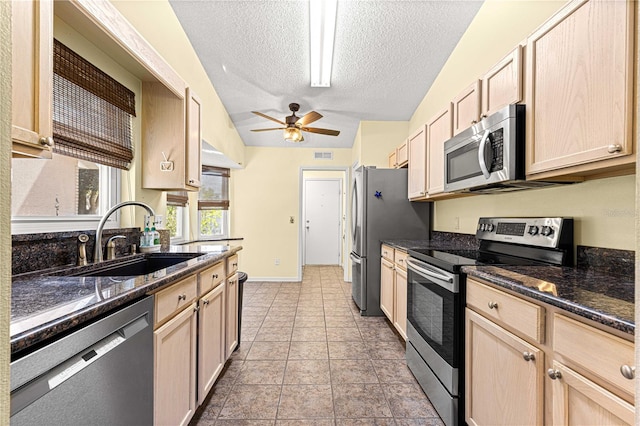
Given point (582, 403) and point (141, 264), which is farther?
point (141, 264)

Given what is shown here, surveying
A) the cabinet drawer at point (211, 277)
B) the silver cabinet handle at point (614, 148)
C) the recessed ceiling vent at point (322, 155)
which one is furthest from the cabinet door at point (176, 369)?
the recessed ceiling vent at point (322, 155)

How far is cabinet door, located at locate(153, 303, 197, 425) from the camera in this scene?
119 cm

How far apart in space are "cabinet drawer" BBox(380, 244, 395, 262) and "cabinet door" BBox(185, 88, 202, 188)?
1.94 meters

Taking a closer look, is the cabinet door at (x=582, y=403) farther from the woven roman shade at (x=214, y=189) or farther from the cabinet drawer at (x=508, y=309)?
the woven roman shade at (x=214, y=189)

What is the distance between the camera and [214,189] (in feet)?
15.8

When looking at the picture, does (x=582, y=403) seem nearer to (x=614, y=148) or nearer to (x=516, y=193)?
(x=614, y=148)

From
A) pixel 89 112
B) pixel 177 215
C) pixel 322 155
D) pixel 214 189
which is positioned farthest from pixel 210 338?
pixel 322 155

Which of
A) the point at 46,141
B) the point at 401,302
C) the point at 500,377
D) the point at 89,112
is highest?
the point at 89,112

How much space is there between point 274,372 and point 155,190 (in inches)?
67.6

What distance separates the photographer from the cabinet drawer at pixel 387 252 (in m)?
2.98

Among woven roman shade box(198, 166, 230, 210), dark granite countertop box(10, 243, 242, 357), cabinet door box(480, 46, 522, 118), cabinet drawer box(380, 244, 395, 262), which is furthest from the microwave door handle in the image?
woven roman shade box(198, 166, 230, 210)

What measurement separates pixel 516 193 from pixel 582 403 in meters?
1.43

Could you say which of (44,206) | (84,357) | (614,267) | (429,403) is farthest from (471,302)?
(44,206)

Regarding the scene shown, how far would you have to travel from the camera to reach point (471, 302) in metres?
1.48
